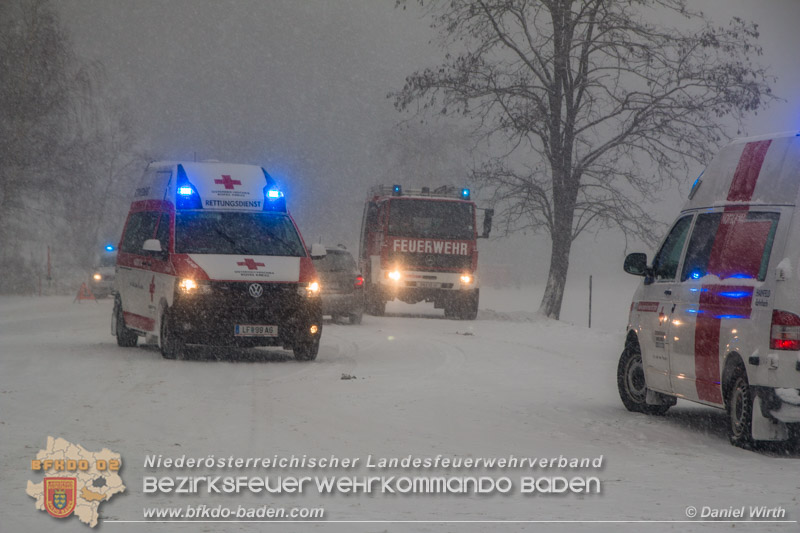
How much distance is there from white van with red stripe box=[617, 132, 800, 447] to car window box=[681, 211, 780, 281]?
0.01 metres

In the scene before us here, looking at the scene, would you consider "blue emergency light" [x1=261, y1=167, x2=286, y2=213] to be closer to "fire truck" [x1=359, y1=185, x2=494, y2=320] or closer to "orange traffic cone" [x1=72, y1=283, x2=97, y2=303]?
"fire truck" [x1=359, y1=185, x2=494, y2=320]

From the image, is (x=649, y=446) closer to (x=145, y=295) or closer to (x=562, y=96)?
(x=145, y=295)

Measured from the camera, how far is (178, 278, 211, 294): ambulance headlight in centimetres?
1452

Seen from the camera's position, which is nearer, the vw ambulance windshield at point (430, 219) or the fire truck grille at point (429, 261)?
the fire truck grille at point (429, 261)

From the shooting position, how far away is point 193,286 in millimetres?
14531

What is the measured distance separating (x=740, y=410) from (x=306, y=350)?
7718 mm

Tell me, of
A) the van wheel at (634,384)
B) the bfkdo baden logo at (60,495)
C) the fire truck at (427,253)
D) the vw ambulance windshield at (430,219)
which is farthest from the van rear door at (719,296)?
the vw ambulance windshield at (430,219)

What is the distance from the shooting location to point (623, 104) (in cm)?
3238

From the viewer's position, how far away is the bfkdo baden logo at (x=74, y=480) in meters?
5.92

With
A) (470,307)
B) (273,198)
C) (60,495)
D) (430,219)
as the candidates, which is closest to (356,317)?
(470,307)

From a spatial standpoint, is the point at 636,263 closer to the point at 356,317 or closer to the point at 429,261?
the point at 356,317

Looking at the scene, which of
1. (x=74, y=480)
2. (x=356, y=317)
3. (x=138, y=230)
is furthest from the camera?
(x=356, y=317)

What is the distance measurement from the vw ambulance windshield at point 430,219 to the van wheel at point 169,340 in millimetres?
14471

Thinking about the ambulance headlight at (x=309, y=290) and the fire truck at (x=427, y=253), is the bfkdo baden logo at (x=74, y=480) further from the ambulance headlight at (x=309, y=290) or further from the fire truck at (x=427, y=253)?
the fire truck at (x=427, y=253)
